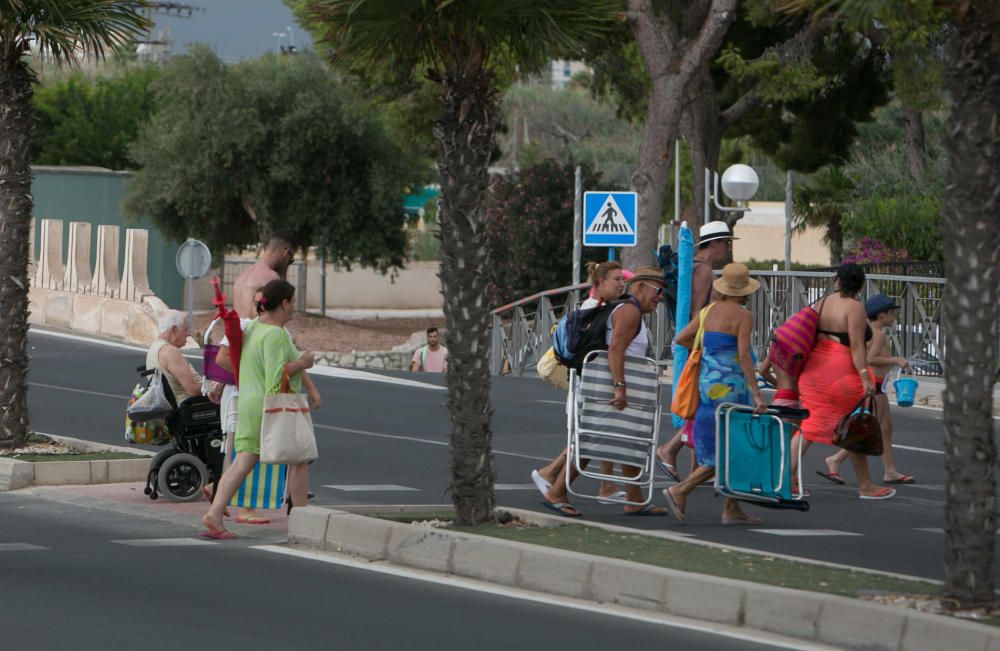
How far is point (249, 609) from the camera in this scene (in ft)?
27.1

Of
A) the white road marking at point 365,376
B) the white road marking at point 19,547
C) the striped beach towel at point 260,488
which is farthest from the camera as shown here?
the white road marking at point 365,376

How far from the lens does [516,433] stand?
57.4 ft

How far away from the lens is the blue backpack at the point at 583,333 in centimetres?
1152

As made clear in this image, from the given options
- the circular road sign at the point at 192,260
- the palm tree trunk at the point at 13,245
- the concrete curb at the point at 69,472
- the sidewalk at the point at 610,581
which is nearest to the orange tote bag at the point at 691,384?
the sidewalk at the point at 610,581

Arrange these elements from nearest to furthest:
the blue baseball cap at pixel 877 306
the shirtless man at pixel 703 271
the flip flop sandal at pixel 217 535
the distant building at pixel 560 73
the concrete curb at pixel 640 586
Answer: the concrete curb at pixel 640 586 → the flip flop sandal at pixel 217 535 → the shirtless man at pixel 703 271 → the blue baseball cap at pixel 877 306 → the distant building at pixel 560 73

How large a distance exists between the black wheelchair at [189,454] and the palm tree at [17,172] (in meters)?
2.28

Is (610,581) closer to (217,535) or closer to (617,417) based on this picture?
(617,417)

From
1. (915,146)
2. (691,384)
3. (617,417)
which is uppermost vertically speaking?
(915,146)

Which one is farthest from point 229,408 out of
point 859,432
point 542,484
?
point 859,432

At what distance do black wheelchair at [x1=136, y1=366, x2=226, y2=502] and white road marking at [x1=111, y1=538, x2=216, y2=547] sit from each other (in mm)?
1487

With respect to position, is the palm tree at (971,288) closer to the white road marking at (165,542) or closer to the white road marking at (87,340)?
the white road marking at (165,542)

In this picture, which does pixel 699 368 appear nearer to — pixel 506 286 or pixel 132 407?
pixel 132 407

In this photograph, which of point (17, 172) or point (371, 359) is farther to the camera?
point (371, 359)

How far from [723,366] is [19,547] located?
4.53 m
